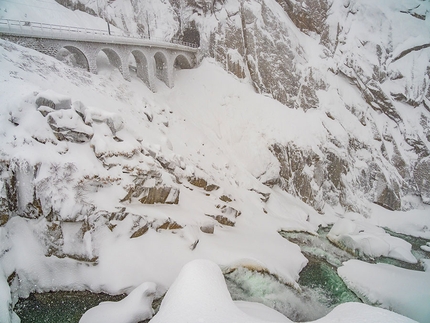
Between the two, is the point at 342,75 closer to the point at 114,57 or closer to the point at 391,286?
the point at 391,286

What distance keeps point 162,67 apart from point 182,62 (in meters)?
4.05

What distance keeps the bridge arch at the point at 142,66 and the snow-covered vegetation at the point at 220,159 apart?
1124mm

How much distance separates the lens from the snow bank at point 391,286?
1277 cm

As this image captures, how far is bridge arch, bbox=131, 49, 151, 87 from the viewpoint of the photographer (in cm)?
2633

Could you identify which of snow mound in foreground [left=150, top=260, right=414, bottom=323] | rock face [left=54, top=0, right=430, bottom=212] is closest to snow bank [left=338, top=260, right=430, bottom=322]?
snow mound in foreground [left=150, top=260, right=414, bottom=323]

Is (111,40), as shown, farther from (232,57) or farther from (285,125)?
(285,125)

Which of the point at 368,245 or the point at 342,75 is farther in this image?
the point at 342,75

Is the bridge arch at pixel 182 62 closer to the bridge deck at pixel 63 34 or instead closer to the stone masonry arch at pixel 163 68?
the stone masonry arch at pixel 163 68

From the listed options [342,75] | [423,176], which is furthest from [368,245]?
[342,75]

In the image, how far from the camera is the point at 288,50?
30.1m

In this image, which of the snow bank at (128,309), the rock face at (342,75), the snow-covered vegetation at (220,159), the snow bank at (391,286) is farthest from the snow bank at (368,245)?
the snow bank at (128,309)

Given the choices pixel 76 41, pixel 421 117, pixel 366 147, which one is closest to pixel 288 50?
pixel 366 147

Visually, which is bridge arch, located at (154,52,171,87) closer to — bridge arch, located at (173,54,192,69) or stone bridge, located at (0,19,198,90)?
stone bridge, located at (0,19,198,90)

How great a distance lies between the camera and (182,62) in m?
33.1
